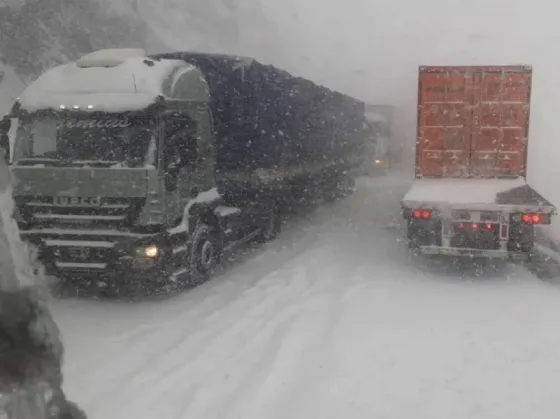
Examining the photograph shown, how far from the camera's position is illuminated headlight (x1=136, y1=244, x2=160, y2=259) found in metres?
7.37

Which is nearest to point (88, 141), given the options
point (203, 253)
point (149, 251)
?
point (149, 251)

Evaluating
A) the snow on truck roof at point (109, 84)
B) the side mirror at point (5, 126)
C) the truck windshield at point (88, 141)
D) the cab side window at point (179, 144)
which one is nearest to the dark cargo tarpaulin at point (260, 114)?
the snow on truck roof at point (109, 84)

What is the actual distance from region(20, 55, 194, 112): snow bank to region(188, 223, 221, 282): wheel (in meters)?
Result: 1.98

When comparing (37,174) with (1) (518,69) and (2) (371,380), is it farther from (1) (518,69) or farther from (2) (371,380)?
(1) (518,69)

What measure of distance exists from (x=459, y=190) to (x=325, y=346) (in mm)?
4065

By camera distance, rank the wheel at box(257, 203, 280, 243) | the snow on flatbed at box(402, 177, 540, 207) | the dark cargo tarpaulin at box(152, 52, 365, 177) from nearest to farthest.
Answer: the snow on flatbed at box(402, 177, 540, 207) → the dark cargo tarpaulin at box(152, 52, 365, 177) → the wheel at box(257, 203, 280, 243)

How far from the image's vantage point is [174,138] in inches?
308

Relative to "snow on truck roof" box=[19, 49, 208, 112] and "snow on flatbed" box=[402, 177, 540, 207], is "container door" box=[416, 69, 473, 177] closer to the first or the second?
"snow on flatbed" box=[402, 177, 540, 207]

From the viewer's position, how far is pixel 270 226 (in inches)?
459

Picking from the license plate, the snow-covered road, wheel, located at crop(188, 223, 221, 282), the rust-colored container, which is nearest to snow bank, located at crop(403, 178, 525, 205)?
the rust-colored container

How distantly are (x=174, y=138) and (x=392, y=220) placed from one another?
7521mm

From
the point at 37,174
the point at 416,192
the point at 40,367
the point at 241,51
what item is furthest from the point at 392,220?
the point at 241,51

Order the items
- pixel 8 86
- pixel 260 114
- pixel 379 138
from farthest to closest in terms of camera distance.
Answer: pixel 379 138
pixel 8 86
pixel 260 114

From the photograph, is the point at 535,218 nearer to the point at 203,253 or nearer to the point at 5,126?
the point at 203,253
